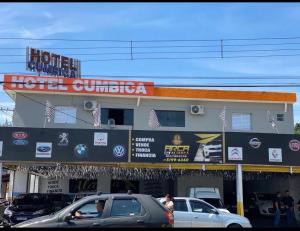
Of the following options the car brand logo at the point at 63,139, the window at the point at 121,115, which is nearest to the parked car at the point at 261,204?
the window at the point at 121,115

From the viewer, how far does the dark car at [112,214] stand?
988 cm

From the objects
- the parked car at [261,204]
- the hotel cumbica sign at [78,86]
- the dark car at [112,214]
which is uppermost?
the hotel cumbica sign at [78,86]

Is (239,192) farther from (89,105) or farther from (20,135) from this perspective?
(89,105)

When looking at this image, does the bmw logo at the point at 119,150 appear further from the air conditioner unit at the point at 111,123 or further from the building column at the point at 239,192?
the air conditioner unit at the point at 111,123

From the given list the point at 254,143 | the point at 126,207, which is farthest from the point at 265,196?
the point at 126,207

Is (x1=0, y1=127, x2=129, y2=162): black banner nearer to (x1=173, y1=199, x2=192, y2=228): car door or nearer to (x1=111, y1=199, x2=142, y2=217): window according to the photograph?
(x1=173, y1=199, x2=192, y2=228): car door

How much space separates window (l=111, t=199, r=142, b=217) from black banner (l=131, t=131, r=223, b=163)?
9275 millimetres

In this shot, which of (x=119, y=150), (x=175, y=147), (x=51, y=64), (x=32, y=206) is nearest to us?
(x=119, y=150)

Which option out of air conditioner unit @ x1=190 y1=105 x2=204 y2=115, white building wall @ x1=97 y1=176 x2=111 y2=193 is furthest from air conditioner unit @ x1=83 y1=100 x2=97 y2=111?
air conditioner unit @ x1=190 y1=105 x2=204 y2=115

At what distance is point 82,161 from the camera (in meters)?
19.8

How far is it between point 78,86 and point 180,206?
43.9ft

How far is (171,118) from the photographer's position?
2858 cm

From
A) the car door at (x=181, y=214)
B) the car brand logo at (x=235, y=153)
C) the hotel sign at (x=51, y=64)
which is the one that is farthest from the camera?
the hotel sign at (x=51, y=64)

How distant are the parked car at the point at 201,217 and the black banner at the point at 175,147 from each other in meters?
3.99
